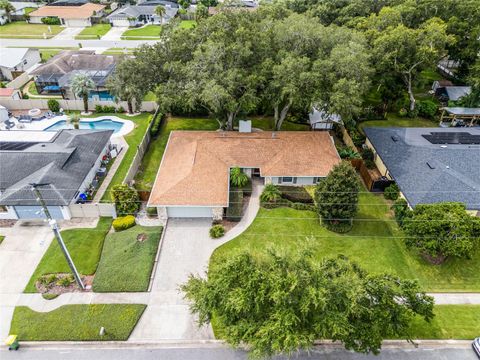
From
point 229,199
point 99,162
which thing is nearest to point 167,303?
point 229,199

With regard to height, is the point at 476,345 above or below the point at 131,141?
below

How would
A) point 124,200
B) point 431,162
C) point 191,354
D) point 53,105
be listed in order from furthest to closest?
point 53,105, point 431,162, point 124,200, point 191,354

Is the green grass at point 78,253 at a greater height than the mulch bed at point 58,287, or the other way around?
the green grass at point 78,253

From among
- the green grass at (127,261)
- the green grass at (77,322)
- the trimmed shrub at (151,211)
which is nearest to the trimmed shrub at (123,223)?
the green grass at (127,261)

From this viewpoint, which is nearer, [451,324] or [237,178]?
[451,324]

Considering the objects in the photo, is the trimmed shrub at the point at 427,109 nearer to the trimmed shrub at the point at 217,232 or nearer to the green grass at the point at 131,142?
the trimmed shrub at the point at 217,232

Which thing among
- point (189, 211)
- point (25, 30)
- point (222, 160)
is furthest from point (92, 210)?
point (25, 30)

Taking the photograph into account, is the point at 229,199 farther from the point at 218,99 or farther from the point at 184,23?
the point at 184,23

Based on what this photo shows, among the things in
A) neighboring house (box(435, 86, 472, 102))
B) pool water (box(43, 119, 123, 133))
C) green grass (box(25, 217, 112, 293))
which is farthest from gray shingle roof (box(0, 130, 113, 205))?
neighboring house (box(435, 86, 472, 102))

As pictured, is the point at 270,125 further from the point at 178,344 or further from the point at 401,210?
the point at 178,344
